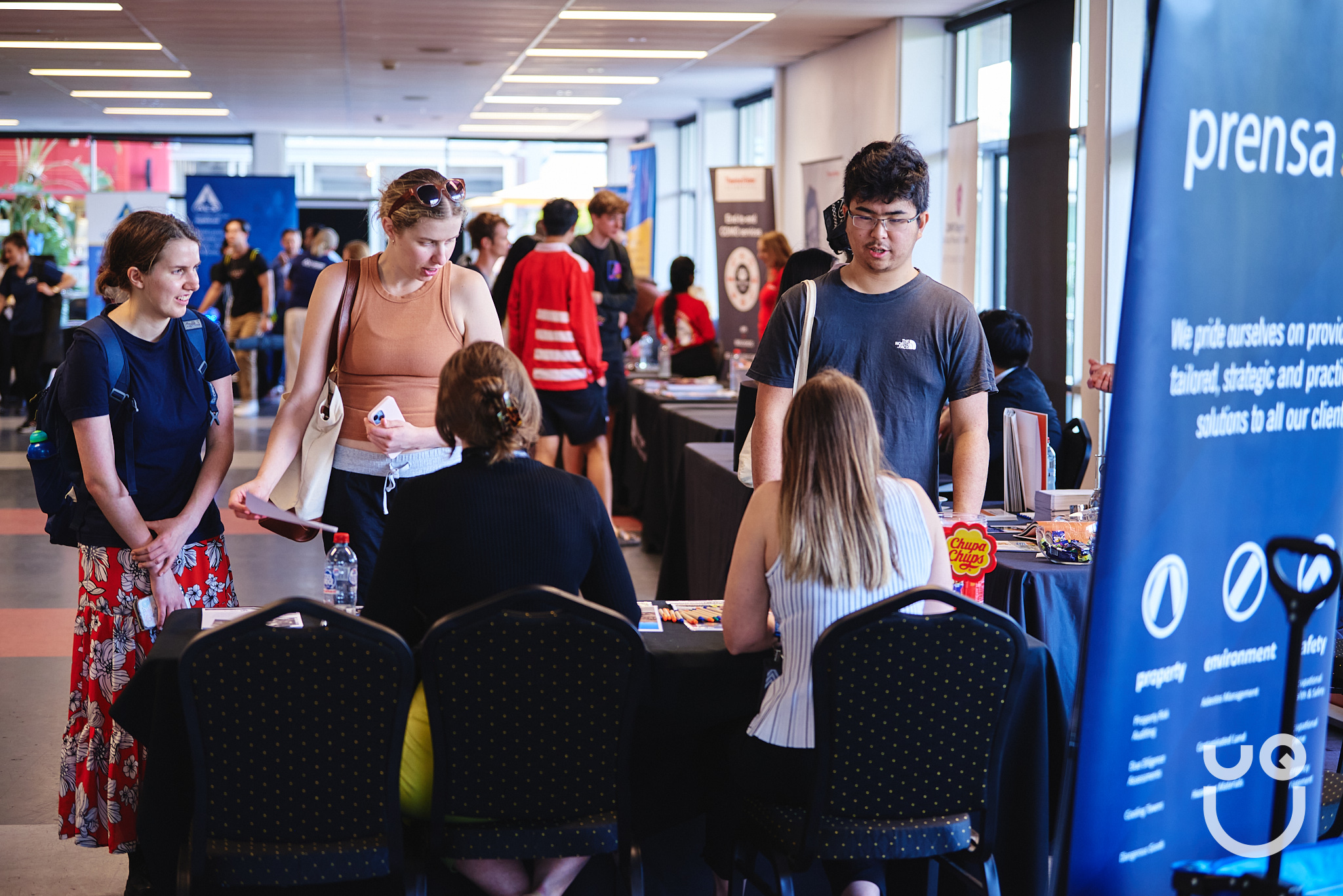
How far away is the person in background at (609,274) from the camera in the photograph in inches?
251

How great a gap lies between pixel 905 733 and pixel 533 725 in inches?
23.1

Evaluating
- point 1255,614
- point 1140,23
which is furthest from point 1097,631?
point 1140,23

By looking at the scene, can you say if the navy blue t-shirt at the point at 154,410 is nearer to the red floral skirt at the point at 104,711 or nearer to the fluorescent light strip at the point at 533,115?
the red floral skirt at the point at 104,711

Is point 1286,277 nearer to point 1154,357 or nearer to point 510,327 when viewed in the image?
point 1154,357

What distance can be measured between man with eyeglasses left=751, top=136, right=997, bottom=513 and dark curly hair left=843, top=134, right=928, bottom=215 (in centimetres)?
2

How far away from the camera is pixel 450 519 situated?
1.99 metres

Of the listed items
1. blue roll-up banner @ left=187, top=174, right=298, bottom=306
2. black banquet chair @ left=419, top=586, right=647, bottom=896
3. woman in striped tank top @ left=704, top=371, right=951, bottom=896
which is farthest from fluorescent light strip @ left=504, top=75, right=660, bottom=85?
black banquet chair @ left=419, top=586, right=647, bottom=896

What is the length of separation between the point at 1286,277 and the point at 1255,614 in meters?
0.43

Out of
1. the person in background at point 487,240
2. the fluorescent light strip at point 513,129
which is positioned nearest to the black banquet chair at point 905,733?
the person in background at point 487,240

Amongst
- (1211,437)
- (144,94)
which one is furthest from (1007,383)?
(144,94)

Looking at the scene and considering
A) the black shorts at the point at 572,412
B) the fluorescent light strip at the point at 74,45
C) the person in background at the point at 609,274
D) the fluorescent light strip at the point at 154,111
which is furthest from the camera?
the fluorescent light strip at the point at 154,111

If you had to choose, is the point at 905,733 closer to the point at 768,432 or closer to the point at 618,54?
the point at 768,432

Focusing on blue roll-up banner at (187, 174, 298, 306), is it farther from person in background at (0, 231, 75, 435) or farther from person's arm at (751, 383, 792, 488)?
person's arm at (751, 383, 792, 488)

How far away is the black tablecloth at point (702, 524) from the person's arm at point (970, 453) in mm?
1011
